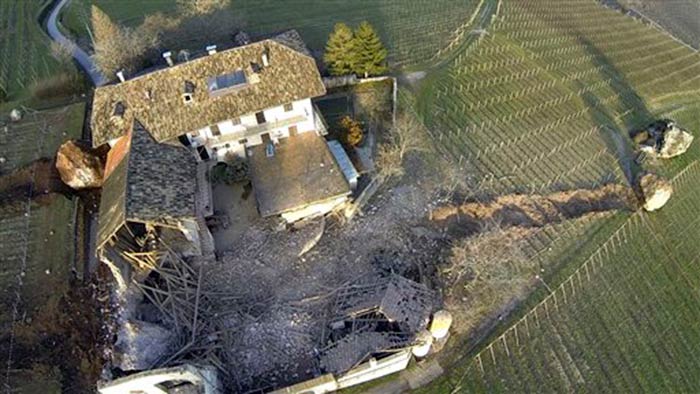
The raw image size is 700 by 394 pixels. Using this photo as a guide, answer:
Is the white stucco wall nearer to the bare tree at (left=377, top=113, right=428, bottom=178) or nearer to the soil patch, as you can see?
the bare tree at (left=377, top=113, right=428, bottom=178)

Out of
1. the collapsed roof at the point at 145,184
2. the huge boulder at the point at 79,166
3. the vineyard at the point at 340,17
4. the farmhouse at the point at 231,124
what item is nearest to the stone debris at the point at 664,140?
the vineyard at the point at 340,17

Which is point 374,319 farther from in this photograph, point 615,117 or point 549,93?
point 615,117

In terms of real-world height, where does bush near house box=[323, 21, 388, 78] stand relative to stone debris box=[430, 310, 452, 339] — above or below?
above

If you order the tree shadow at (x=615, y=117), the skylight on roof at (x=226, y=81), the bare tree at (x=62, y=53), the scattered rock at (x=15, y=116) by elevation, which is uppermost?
the skylight on roof at (x=226, y=81)

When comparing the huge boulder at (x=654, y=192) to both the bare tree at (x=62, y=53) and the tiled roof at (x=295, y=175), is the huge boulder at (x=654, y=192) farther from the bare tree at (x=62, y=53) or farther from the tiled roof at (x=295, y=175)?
the bare tree at (x=62, y=53)

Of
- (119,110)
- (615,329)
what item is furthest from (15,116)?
(615,329)

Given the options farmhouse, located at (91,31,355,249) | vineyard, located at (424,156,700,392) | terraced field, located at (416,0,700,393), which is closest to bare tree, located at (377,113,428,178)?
terraced field, located at (416,0,700,393)
